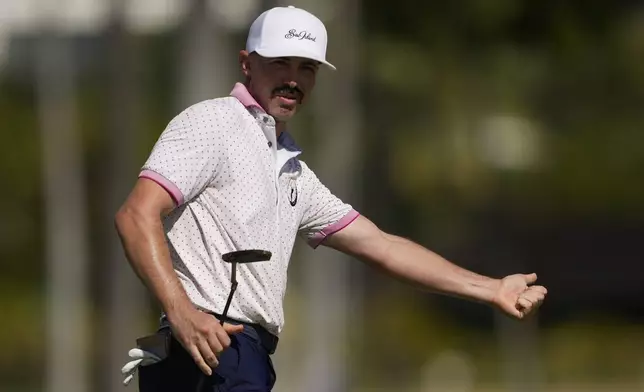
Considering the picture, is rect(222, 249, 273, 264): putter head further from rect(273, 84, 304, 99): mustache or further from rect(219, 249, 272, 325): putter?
rect(273, 84, 304, 99): mustache

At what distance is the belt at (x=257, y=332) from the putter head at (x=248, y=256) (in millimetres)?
294

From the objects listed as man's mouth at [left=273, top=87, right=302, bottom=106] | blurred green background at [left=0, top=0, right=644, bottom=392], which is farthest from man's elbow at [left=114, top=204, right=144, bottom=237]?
blurred green background at [left=0, top=0, right=644, bottom=392]

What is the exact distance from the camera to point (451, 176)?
22969 millimetres

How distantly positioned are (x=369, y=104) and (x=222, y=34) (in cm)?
622

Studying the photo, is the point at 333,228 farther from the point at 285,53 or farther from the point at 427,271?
the point at 285,53

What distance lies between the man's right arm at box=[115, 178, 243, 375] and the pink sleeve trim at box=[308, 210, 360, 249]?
48.0 inches

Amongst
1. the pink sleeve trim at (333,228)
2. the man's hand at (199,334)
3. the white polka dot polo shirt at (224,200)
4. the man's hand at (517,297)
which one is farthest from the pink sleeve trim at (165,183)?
the man's hand at (517,297)

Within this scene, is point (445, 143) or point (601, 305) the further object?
point (601, 305)

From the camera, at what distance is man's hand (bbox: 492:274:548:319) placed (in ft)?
21.3

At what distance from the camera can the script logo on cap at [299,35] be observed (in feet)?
19.6

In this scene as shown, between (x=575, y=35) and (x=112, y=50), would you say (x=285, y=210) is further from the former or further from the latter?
(x=575, y=35)

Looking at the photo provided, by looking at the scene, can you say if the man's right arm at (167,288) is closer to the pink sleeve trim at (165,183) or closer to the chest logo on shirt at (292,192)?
the pink sleeve trim at (165,183)

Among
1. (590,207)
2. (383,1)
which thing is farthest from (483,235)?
(383,1)

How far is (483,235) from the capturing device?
23.4m
